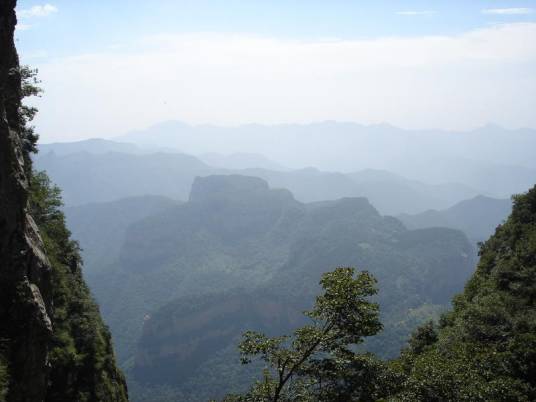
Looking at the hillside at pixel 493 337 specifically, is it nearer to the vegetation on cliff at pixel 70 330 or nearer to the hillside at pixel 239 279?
the vegetation on cliff at pixel 70 330

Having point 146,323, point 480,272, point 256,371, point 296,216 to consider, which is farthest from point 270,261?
point 480,272

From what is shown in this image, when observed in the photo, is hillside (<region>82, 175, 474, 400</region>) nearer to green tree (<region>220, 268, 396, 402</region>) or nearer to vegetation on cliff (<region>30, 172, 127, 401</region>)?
vegetation on cliff (<region>30, 172, 127, 401</region>)

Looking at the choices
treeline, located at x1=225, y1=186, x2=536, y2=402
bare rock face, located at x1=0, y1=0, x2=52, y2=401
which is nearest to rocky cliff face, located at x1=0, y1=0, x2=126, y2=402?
bare rock face, located at x1=0, y1=0, x2=52, y2=401

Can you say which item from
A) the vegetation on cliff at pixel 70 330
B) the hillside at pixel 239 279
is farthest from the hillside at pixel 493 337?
the hillside at pixel 239 279

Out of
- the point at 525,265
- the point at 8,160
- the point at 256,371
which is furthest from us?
the point at 256,371

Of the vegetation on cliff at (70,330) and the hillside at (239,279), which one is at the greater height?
the vegetation on cliff at (70,330)

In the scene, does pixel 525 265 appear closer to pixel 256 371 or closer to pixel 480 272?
pixel 480 272
